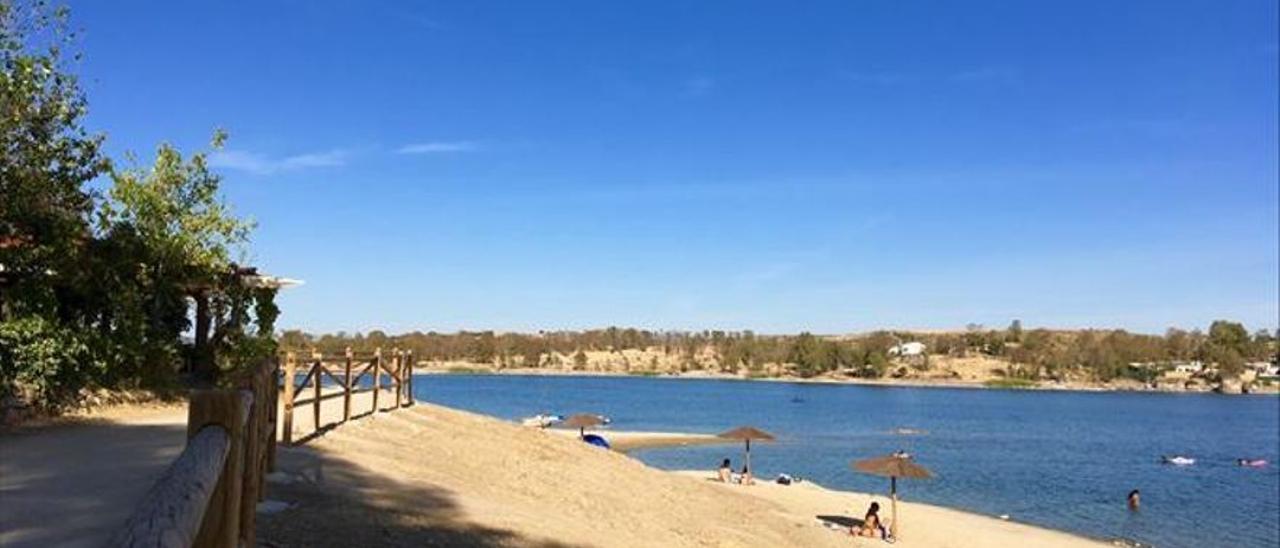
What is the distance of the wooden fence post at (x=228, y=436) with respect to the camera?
348 cm

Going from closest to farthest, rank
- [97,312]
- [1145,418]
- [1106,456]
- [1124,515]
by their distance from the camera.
Answer: [97,312], [1124,515], [1106,456], [1145,418]

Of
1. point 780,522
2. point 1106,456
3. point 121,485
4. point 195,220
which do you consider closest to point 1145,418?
point 1106,456

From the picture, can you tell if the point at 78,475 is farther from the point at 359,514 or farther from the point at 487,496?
the point at 487,496

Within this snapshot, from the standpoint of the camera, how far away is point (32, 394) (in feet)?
56.9

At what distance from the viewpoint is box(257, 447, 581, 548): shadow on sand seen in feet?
33.9

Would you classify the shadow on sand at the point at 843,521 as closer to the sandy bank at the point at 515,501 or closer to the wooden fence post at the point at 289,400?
the sandy bank at the point at 515,501

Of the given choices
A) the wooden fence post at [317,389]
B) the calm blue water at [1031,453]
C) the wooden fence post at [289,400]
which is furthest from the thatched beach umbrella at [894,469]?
the wooden fence post at [289,400]

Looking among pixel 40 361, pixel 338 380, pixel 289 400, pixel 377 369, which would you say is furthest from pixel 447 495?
pixel 377 369

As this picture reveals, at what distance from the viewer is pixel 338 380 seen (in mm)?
21562

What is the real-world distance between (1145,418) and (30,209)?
11362 cm

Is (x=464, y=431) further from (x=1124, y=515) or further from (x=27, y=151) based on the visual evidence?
(x=1124, y=515)

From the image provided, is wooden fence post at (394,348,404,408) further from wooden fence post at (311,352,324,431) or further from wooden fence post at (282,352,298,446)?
wooden fence post at (282,352,298,446)

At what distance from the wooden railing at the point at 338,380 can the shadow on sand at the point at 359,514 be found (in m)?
2.07

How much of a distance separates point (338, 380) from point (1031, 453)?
166 feet
